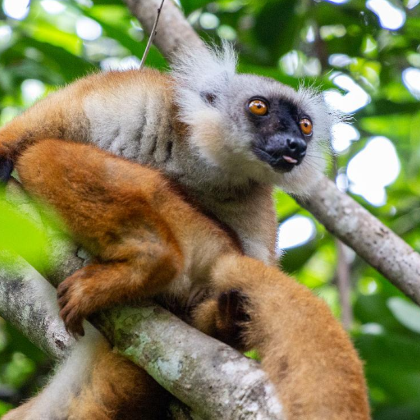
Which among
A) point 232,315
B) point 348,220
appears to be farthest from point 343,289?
point 232,315

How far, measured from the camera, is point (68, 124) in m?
4.93

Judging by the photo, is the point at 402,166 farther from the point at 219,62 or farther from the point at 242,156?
the point at 242,156

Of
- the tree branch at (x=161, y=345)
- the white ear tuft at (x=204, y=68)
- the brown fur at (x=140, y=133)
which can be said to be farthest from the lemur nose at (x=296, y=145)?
the tree branch at (x=161, y=345)

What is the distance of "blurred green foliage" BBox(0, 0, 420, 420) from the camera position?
711cm

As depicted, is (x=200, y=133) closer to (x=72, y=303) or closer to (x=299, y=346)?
(x=72, y=303)

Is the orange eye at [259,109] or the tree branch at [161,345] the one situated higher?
the orange eye at [259,109]

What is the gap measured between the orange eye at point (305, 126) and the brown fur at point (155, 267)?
4.91 feet

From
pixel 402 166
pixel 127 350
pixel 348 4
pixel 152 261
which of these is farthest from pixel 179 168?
pixel 402 166

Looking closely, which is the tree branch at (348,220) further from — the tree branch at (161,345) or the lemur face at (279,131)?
the tree branch at (161,345)

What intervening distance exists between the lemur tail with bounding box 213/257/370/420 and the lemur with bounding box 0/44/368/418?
1015 mm

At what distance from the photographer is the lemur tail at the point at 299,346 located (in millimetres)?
3092

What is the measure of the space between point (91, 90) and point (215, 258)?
168cm

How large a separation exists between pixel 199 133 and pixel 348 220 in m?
1.95

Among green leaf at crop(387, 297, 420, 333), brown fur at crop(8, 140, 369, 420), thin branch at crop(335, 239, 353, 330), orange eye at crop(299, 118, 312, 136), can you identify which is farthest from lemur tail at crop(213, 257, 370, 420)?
green leaf at crop(387, 297, 420, 333)
